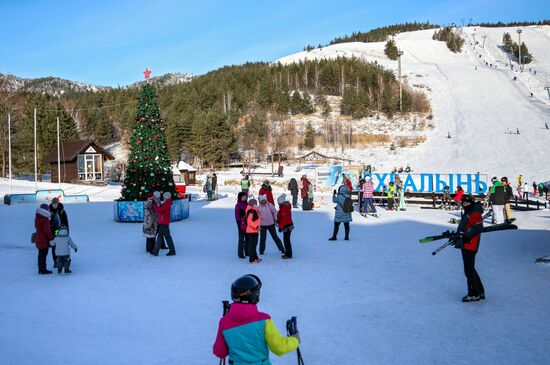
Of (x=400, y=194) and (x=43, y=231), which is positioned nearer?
(x=43, y=231)

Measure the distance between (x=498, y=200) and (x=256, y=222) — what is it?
918 cm

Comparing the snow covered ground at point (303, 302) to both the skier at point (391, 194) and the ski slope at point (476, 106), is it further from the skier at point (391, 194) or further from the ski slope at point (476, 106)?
the ski slope at point (476, 106)

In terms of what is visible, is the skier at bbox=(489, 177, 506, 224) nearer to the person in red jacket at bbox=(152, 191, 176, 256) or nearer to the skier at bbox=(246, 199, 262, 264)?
the skier at bbox=(246, 199, 262, 264)

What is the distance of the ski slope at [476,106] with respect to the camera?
47.2 m

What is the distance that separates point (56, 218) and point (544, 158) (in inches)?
1716

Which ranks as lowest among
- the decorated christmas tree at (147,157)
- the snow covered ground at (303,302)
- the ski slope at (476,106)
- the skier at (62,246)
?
the snow covered ground at (303,302)

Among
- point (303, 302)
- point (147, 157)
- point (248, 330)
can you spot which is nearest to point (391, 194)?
point (147, 157)

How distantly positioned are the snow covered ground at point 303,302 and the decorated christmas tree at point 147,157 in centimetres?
531

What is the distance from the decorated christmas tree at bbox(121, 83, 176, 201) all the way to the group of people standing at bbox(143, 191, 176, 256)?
7385 millimetres

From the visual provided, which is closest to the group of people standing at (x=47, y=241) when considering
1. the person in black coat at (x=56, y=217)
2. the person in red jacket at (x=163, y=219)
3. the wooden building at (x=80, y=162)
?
the person in black coat at (x=56, y=217)

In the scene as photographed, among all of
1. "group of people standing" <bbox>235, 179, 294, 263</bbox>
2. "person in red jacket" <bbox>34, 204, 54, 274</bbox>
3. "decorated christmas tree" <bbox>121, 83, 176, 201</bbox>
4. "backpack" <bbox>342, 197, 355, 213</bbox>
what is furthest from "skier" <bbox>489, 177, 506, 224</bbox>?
"person in red jacket" <bbox>34, 204, 54, 274</bbox>

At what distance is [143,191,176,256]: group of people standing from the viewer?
10.9 metres

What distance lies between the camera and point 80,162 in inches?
1777

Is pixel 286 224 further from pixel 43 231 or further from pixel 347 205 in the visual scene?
pixel 43 231
